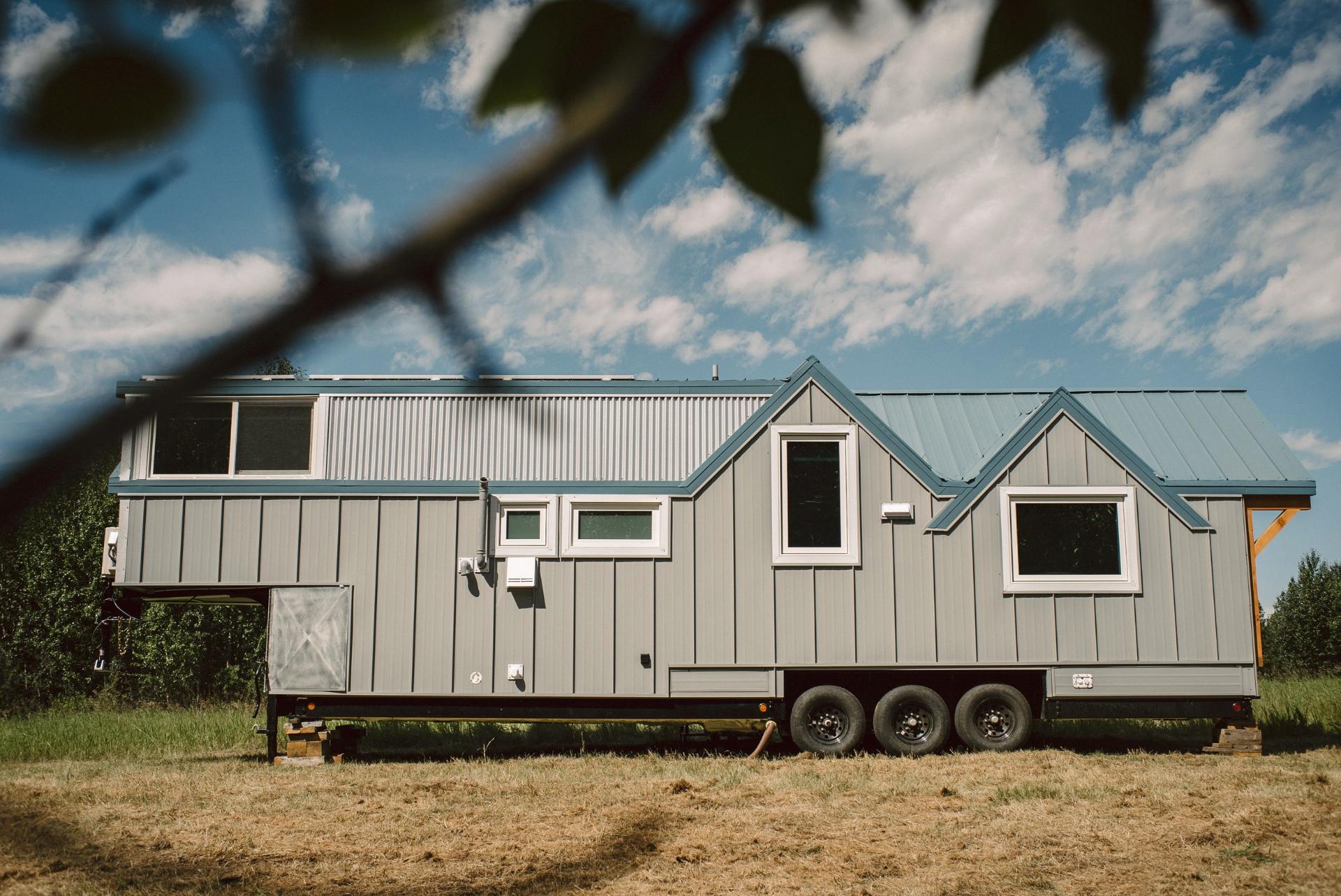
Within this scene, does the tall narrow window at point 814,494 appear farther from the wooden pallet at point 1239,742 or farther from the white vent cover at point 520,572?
the wooden pallet at point 1239,742

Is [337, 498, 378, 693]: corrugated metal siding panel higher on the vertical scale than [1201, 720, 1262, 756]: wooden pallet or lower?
higher

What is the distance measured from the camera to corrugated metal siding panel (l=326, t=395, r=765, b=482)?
9.74 m

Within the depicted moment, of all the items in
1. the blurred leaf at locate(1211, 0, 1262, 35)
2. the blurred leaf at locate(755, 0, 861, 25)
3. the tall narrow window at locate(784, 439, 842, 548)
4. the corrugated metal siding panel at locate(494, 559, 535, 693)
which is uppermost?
the tall narrow window at locate(784, 439, 842, 548)

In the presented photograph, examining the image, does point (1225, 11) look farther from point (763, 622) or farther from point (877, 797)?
point (763, 622)

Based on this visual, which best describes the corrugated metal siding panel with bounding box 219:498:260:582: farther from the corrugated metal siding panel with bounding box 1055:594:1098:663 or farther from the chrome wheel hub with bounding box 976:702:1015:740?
the corrugated metal siding panel with bounding box 1055:594:1098:663

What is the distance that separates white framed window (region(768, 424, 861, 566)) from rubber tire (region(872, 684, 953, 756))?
1.36 m

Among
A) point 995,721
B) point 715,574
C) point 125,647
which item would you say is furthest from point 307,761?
point 125,647

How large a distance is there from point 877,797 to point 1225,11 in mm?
7064

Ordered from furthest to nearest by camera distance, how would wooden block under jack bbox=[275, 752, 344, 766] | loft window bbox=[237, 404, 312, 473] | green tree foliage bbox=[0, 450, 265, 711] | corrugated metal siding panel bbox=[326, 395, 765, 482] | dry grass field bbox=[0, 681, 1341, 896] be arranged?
green tree foliage bbox=[0, 450, 265, 711]
corrugated metal siding panel bbox=[326, 395, 765, 482]
loft window bbox=[237, 404, 312, 473]
wooden block under jack bbox=[275, 752, 344, 766]
dry grass field bbox=[0, 681, 1341, 896]

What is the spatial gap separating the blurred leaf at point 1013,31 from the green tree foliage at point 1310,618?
127 feet

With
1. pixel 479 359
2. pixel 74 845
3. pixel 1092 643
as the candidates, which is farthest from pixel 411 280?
pixel 1092 643

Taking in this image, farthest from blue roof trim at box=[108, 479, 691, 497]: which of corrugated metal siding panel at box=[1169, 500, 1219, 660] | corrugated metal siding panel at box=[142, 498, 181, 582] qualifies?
corrugated metal siding panel at box=[1169, 500, 1219, 660]

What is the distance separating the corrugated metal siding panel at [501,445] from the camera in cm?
974

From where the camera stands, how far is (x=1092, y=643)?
363 inches
